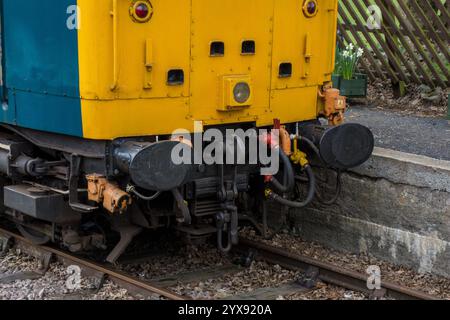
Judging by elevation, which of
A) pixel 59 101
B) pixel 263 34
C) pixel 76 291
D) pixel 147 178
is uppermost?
pixel 263 34

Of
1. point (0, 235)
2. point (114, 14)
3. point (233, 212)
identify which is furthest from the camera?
point (0, 235)

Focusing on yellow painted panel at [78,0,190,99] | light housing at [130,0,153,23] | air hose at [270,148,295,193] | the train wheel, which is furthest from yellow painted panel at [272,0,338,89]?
the train wheel

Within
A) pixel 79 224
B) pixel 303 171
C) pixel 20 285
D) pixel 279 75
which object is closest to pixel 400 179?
pixel 303 171

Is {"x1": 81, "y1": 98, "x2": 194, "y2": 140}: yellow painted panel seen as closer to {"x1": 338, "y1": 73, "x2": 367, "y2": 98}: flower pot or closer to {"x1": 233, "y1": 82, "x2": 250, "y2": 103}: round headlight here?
{"x1": 233, "y1": 82, "x2": 250, "y2": 103}: round headlight

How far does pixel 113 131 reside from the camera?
16.7 feet

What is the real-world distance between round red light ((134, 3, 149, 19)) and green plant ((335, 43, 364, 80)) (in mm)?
5599

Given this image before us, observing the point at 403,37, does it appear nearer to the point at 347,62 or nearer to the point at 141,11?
the point at 347,62

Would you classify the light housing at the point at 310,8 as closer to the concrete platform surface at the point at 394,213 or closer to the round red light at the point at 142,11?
the concrete platform surface at the point at 394,213

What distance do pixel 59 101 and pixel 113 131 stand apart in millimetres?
481

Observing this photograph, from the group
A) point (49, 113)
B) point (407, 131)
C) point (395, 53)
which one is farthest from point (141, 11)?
point (395, 53)

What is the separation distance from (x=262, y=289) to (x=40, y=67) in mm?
2340

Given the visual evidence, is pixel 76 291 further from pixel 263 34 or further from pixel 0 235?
pixel 263 34

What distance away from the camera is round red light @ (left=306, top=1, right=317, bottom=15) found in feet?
19.7

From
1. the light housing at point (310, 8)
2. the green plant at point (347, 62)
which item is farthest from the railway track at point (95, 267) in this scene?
the green plant at point (347, 62)
